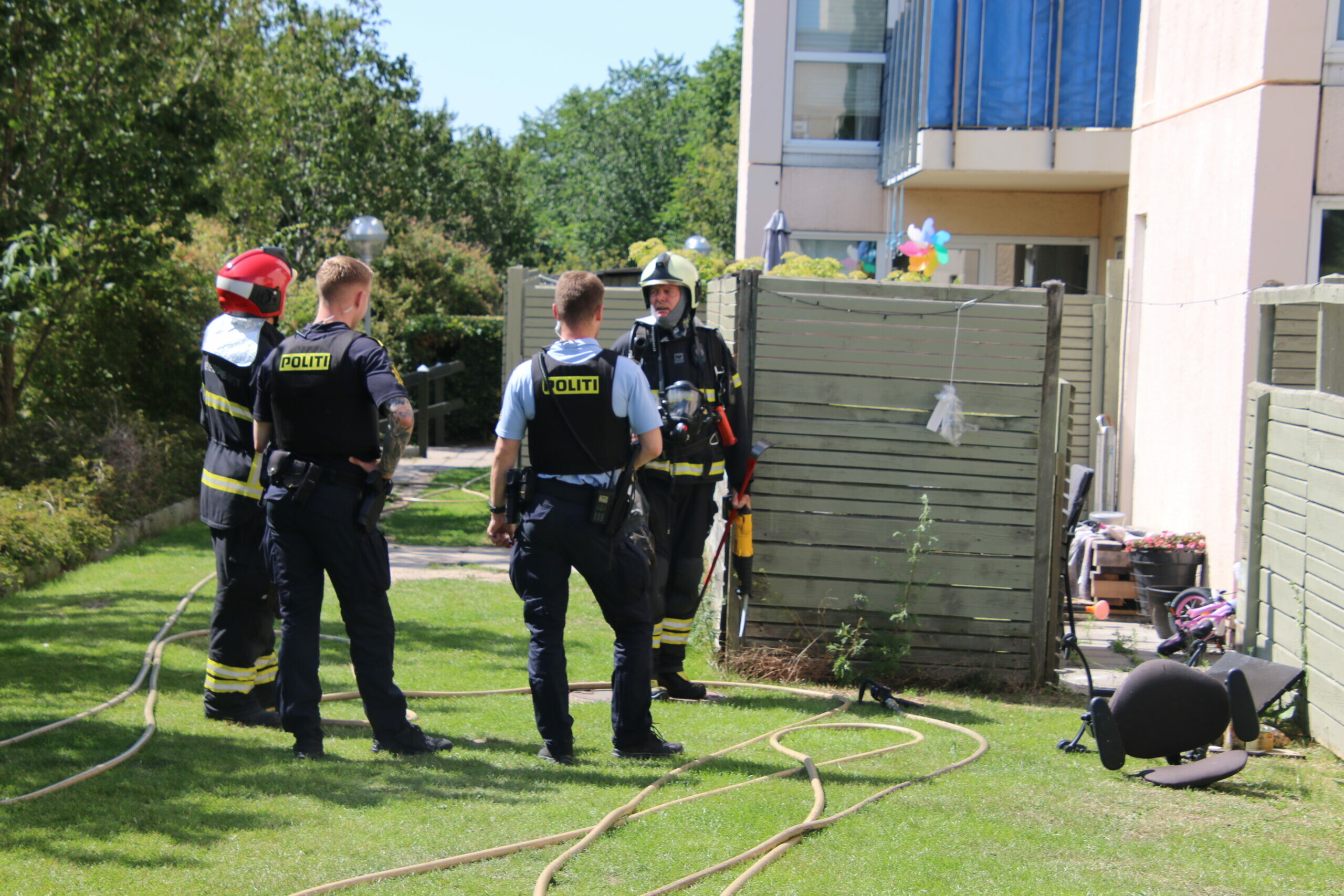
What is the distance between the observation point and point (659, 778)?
→ 4.65 meters

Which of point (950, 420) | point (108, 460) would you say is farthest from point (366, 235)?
point (950, 420)

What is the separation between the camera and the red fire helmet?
5.08 meters

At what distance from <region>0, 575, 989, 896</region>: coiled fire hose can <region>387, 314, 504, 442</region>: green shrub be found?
52.1 ft

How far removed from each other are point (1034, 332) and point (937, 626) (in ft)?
5.56

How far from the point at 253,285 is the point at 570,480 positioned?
1624mm

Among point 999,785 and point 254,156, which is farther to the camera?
point 254,156

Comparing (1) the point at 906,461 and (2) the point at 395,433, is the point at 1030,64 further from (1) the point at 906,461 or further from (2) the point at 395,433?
(2) the point at 395,433

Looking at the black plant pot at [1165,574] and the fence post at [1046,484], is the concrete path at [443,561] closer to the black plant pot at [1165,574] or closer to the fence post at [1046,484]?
the fence post at [1046,484]

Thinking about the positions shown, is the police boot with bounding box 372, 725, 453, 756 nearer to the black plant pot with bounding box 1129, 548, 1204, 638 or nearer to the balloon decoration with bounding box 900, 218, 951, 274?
the balloon decoration with bounding box 900, 218, 951, 274

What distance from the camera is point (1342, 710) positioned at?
5.45m

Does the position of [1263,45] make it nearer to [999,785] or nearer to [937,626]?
[937,626]

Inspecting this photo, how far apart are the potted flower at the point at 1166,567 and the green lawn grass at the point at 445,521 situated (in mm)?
5819

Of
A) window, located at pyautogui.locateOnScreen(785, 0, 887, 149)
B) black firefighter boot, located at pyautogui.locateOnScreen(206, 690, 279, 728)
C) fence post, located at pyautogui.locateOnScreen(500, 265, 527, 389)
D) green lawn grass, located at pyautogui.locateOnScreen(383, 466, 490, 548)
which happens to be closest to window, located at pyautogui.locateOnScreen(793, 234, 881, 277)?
window, located at pyautogui.locateOnScreen(785, 0, 887, 149)

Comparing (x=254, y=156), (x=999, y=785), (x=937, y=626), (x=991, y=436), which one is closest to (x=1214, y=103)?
(x=991, y=436)
